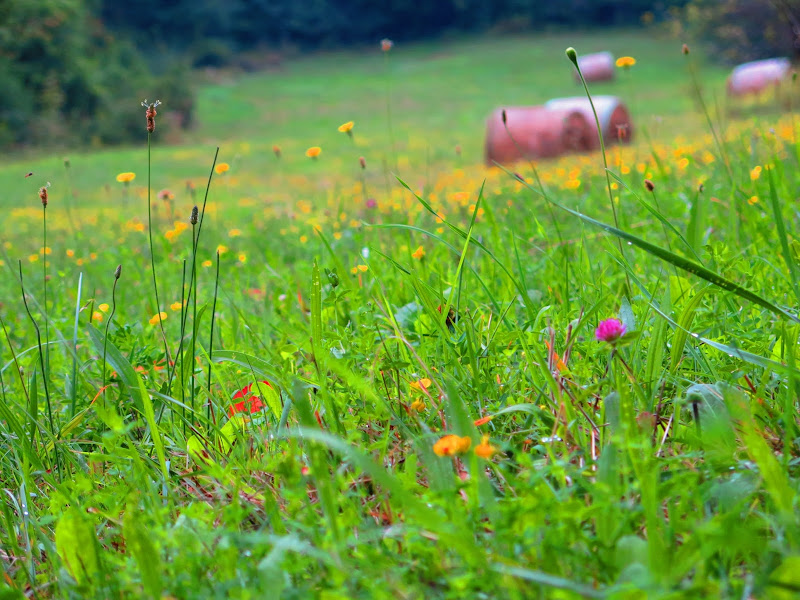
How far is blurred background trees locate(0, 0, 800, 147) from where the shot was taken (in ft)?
53.6

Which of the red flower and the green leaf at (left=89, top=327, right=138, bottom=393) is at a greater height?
the green leaf at (left=89, top=327, right=138, bottom=393)

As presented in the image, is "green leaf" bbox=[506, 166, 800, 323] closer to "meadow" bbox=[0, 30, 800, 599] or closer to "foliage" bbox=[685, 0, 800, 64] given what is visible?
"meadow" bbox=[0, 30, 800, 599]

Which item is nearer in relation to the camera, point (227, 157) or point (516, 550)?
point (516, 550)

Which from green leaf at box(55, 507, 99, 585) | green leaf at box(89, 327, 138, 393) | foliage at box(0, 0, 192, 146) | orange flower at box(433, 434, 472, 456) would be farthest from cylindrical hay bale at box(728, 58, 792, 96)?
green leaf at box(55, 507, 99, 585)

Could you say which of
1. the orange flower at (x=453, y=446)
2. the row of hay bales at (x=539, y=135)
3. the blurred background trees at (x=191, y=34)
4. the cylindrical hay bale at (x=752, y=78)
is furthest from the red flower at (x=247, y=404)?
the cylindrical hay bale at (x=752, y=78)

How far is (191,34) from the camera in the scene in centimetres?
3212

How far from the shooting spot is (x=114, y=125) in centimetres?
1636

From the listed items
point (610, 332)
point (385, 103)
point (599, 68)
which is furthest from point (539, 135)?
point (599, 68)

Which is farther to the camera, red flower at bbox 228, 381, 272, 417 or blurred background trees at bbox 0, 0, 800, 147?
blurred background trees at bbox 0, 0, 800, 147

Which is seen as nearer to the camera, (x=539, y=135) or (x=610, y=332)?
(x=610, y=332)

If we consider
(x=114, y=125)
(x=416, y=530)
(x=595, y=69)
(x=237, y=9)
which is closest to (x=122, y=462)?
(x=416, y=530)

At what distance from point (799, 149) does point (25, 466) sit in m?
2.63

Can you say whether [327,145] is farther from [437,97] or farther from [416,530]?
[416,530]

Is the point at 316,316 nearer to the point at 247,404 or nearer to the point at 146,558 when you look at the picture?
the point at 247,404
